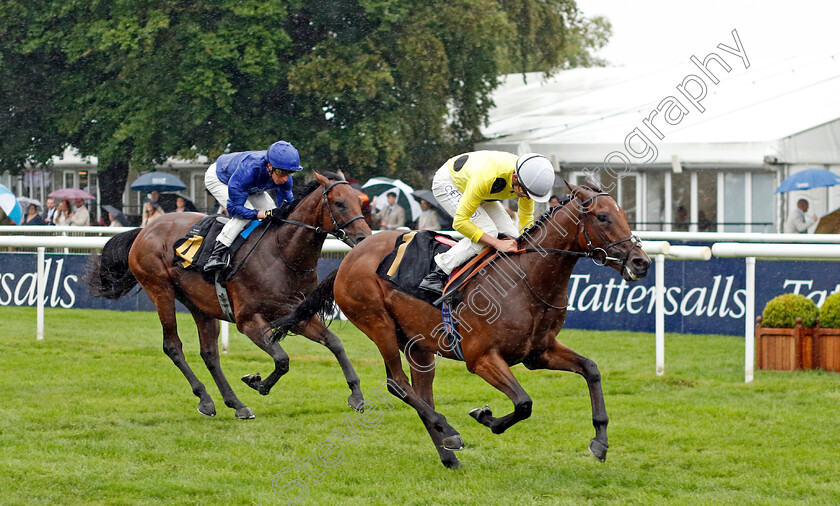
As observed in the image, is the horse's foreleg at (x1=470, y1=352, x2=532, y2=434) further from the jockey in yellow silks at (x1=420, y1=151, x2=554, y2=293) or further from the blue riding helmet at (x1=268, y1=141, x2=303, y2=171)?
the blue riding helmet at (x1=268, y1=141, x2=303, y2=171)

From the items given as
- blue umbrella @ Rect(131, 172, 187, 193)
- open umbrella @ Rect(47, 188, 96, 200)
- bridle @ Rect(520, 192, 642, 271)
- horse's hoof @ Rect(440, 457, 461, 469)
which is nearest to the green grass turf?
horse's hoof @ Rect(440, 457, 461, 469)

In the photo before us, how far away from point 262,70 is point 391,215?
4401 millimetres

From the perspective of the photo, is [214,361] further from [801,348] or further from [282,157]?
[801,348]

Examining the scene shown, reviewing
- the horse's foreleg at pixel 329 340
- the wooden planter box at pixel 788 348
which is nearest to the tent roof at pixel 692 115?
the wooden planter box at pixel 788 348

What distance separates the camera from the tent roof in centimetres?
1745

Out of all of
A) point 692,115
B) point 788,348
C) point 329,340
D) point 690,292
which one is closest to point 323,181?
point 329,340

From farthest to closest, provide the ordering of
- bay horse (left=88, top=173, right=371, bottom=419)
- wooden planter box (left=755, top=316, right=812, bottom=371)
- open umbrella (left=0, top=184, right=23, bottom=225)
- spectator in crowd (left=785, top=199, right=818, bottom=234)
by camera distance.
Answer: open umbrella (left=0, top=184, right=23, bottom=225) < spectator in crowd (left=785, top=199, right=818, bottom=234) < wooden planter box (left=755, top=316, right=812, bottom=371) < bay horse (left=88, top=173, right=371, bottom=419)

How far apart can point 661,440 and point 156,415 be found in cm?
308

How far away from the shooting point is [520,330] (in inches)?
199

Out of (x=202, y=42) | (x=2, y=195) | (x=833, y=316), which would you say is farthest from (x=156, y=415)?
(x=202, y=42)

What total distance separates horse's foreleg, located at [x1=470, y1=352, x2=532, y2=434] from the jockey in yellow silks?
496mm

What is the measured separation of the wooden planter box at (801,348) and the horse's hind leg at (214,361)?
3985 millimetres

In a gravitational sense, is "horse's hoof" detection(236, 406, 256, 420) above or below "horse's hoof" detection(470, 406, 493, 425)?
below

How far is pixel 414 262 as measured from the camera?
5570 mm
